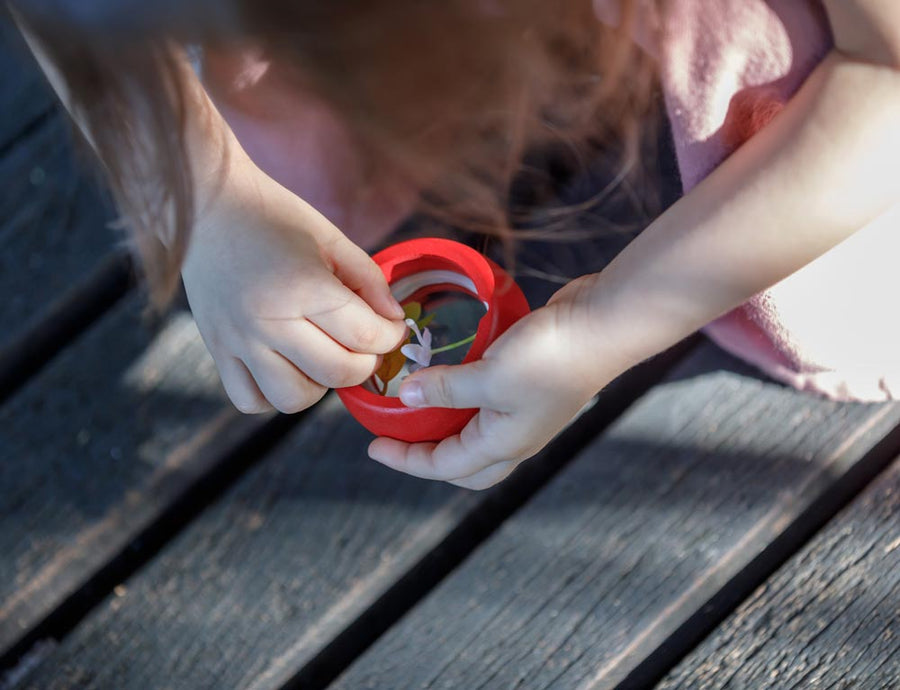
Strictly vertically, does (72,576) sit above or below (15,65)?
below

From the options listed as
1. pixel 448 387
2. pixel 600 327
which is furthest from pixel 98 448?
pixel 600 327

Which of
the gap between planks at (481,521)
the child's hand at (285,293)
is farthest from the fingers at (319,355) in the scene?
the gap between planks at (481,521)

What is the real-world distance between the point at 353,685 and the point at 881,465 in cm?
53

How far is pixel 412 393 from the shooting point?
65cm

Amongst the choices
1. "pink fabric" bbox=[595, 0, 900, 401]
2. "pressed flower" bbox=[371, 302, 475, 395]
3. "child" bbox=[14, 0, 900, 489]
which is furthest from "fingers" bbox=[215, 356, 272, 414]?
"pink fabric" bbox=[595, 0, 900, 401]

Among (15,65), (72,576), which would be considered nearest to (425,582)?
(72,576)

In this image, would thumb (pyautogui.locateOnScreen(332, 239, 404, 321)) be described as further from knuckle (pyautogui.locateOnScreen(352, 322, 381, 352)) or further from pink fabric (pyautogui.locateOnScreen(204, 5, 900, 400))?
pink fabric (pyautogui.locateOnScreen(204, 5, 900, 400))

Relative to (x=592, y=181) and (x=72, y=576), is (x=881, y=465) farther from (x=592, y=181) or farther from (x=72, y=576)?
(x=72, y=576)

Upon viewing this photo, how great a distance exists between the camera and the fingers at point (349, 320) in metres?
0.67

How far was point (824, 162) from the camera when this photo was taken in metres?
0.56

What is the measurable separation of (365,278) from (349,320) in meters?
0.04

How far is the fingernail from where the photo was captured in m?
0.65

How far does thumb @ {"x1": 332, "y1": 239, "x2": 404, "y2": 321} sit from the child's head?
0.09m

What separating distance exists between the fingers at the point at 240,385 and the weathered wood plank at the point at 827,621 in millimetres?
443
